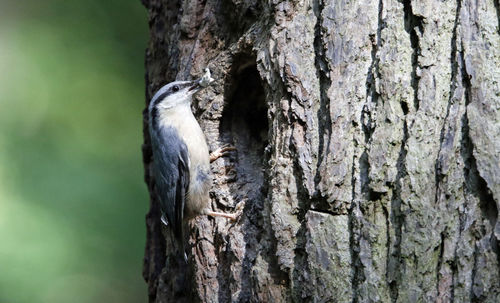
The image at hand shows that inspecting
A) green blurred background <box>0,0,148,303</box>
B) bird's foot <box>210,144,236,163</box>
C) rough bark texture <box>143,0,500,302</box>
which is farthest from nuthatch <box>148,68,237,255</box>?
green blurred background <box>0,0,148,303</box>

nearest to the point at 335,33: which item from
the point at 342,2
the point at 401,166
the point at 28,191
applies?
the point at 342,2

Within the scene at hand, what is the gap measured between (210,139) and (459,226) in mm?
1704

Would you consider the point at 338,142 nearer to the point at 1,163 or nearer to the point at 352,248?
the point at 352,248

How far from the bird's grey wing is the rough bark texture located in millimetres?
735

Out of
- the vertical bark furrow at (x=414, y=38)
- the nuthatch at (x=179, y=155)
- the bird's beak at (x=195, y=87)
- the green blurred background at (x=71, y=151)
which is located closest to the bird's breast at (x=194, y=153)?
the nuthatch at (x=179, y=155)

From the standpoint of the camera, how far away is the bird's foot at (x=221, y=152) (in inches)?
135

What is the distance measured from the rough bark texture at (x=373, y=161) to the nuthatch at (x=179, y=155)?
0.50 metres

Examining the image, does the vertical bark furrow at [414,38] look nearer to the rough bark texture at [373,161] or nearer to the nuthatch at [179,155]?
the rough bark texture at [373,161]

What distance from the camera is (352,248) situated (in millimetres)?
2377

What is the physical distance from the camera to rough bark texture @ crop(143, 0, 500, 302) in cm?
228

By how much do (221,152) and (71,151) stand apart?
2.06 meters

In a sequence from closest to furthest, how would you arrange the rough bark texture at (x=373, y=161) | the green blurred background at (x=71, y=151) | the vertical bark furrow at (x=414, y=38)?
1. the rough bark texture at (x=373, y=161)
2. the vertical bark furrow at (x=414, y=38)
3. the green blurred background at (x=71, y=151)

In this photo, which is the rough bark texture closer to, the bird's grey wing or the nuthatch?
the nuthatch

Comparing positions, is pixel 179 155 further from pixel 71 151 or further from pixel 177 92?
pixel 71 151
